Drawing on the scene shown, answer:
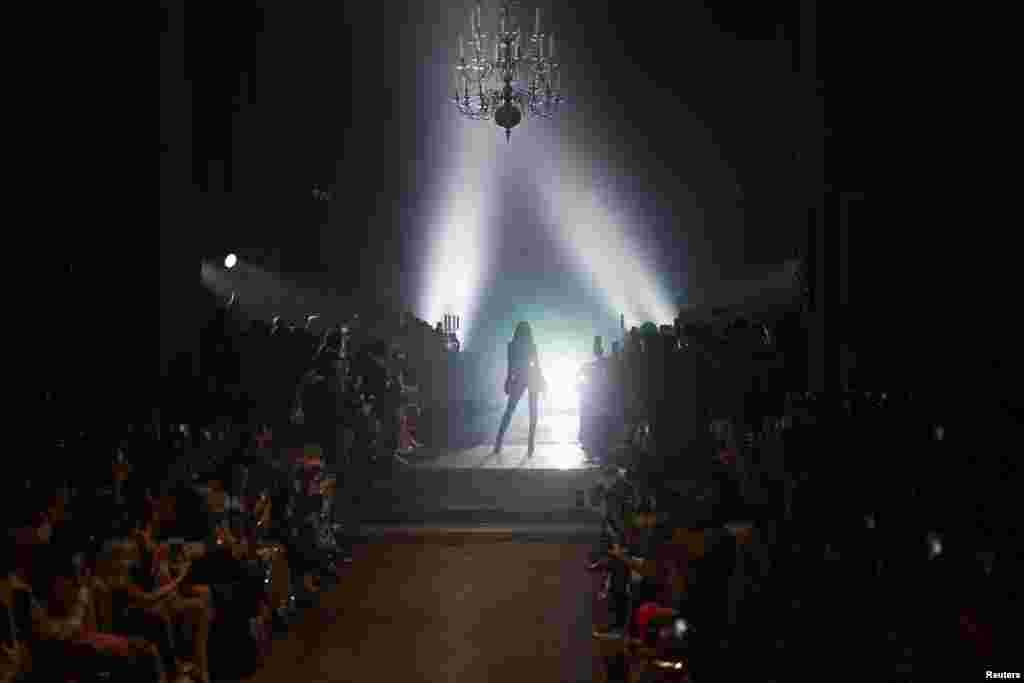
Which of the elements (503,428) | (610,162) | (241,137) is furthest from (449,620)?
(610,162)

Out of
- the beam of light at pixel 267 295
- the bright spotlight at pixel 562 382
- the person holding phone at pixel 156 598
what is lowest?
the person holding phone at pixel 156 598

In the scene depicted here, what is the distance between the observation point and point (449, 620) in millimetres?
7902

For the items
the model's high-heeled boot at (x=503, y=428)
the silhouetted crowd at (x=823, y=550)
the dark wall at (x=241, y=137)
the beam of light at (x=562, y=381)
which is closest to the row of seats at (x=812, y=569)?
the silhouetted crowd at (x=823, y=550)

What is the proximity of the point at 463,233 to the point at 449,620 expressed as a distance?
14062 mm

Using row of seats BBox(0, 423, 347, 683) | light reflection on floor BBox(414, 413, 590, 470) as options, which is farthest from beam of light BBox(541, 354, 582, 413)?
row of seats BBox(0, 423, 347, 683)

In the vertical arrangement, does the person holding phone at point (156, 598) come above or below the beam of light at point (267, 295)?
below

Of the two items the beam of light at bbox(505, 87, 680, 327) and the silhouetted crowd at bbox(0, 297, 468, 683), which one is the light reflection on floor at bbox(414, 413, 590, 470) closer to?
the silhouetted crowd at bbox(0, 297, 468, 683)

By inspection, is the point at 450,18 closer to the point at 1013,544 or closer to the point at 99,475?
the point at 99,475

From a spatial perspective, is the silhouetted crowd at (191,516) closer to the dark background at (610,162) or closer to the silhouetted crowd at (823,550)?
the dark background at (610,162)

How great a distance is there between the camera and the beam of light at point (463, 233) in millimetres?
20609

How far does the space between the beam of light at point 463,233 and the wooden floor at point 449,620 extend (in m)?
10.6

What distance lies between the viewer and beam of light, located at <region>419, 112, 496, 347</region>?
811 inches

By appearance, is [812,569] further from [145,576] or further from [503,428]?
[503,428]

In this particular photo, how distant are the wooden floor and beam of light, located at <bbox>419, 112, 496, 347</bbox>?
1064cm
